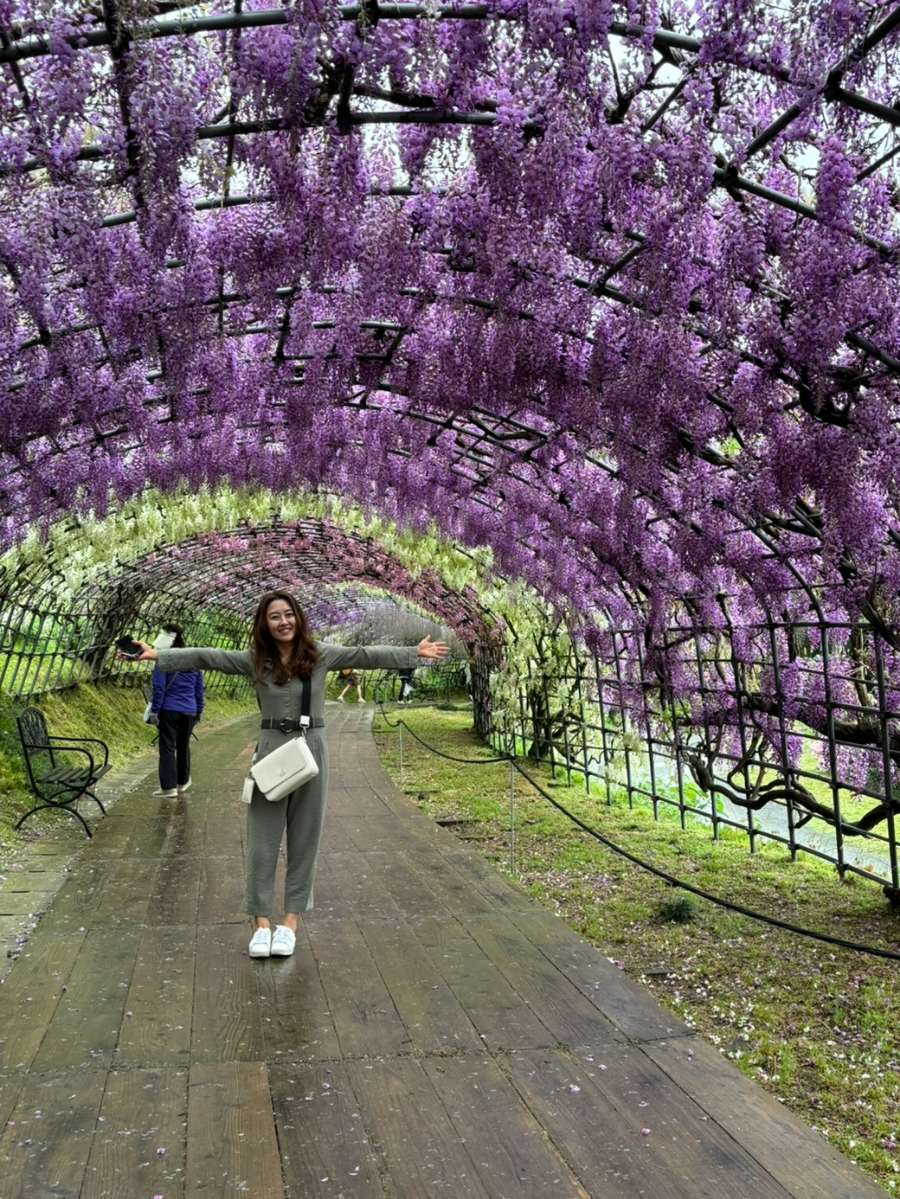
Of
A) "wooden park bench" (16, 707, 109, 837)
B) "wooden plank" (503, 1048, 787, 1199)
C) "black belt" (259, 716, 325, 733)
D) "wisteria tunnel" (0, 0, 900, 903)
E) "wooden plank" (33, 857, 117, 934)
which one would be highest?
"wisteria tunnel" (0, 0, 900, 903)

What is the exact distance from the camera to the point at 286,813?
3.87 metres

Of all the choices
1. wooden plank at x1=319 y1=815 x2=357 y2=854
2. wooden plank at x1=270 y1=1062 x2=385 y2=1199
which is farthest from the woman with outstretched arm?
wooden plank at x1=319 y1=815 x2=357 y2=854

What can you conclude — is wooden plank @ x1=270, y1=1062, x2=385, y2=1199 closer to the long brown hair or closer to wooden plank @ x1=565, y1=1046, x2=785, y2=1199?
wooden plank @ x1=565, y1=1046, x2=785, y2=1199

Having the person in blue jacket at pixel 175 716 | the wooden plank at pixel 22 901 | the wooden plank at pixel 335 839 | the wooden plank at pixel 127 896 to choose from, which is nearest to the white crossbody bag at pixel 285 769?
the wooden plank at pixel 127 896

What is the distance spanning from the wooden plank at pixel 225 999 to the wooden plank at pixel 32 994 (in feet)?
1.42

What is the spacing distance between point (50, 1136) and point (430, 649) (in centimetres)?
201

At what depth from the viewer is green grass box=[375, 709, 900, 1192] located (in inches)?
125

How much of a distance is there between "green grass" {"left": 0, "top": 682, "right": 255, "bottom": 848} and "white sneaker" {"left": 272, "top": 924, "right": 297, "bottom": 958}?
275 centimetres

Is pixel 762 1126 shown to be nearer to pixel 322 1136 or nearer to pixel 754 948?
pixel 322 1136

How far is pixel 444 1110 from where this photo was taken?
101 inches

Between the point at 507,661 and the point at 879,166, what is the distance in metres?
9.72

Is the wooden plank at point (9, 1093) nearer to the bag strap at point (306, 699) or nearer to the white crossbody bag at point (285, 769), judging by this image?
the white crossbody bag at point (285, 769)

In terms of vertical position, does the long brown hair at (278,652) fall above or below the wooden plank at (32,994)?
above

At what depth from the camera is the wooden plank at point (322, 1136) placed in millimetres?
2201
